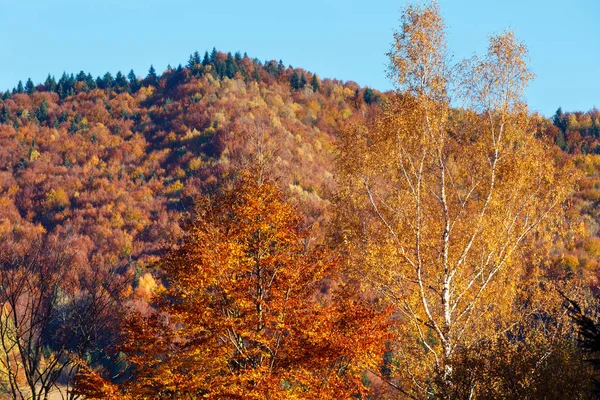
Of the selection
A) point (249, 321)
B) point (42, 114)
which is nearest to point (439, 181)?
point (249, 321)

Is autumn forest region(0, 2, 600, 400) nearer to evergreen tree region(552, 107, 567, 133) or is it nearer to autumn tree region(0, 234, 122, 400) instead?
autumn tree region(0, 234, 122, 400)

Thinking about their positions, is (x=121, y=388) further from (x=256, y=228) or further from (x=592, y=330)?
(x=592, y=330)

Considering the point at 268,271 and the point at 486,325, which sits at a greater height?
the point at 268,271

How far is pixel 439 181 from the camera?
20469 millimetres

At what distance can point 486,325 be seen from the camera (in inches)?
901

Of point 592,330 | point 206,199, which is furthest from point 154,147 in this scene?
point 592,330

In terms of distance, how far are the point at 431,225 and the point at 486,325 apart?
542 centimetres

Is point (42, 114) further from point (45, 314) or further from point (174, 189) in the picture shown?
point (45, 314)

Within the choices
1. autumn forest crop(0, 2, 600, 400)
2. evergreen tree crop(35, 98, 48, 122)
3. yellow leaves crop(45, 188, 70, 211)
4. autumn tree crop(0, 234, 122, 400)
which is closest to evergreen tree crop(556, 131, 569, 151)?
yellow leaves crop(45, 188, 70, 211)

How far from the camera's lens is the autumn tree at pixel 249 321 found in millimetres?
17297

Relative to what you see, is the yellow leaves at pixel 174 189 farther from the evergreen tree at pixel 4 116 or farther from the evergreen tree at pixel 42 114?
the evergreen tree at pixel 4 116

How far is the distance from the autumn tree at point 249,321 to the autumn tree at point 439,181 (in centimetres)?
187

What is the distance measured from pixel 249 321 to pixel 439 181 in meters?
7.76

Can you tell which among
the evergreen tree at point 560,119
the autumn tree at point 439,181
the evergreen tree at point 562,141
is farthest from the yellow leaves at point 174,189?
the autumn tree at point 439,181
